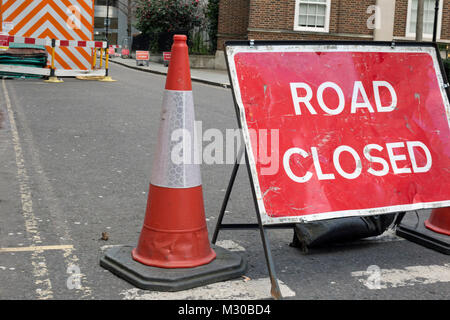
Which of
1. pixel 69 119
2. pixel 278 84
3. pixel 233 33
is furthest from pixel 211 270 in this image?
pixel 233 33

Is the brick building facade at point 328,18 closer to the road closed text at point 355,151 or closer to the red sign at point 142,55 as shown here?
the red sign at point 142,55

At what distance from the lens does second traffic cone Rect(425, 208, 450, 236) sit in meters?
4.79

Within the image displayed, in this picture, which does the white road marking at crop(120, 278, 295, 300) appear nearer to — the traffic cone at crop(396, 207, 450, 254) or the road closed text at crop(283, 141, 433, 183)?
the road closed text at crop(283, 141, 433, 183)

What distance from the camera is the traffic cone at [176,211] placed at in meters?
3.92

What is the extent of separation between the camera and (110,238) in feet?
15.4

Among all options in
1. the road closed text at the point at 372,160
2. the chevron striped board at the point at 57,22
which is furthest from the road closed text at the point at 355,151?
the chevron striped board at the point at 57,22

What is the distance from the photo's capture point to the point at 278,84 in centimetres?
416

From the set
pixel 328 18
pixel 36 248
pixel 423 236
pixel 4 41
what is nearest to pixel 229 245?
pixel 36 248

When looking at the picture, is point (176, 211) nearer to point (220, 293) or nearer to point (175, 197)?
point (175, 197)

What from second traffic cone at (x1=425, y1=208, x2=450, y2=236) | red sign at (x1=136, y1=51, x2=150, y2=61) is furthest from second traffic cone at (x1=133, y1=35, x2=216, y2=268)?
red sign at (x1=136, y1=51, x2=150, y2=61)

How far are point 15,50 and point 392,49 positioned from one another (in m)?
15.1

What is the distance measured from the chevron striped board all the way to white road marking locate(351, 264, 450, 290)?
1611 cm

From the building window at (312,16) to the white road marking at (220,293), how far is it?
23.1 meters
